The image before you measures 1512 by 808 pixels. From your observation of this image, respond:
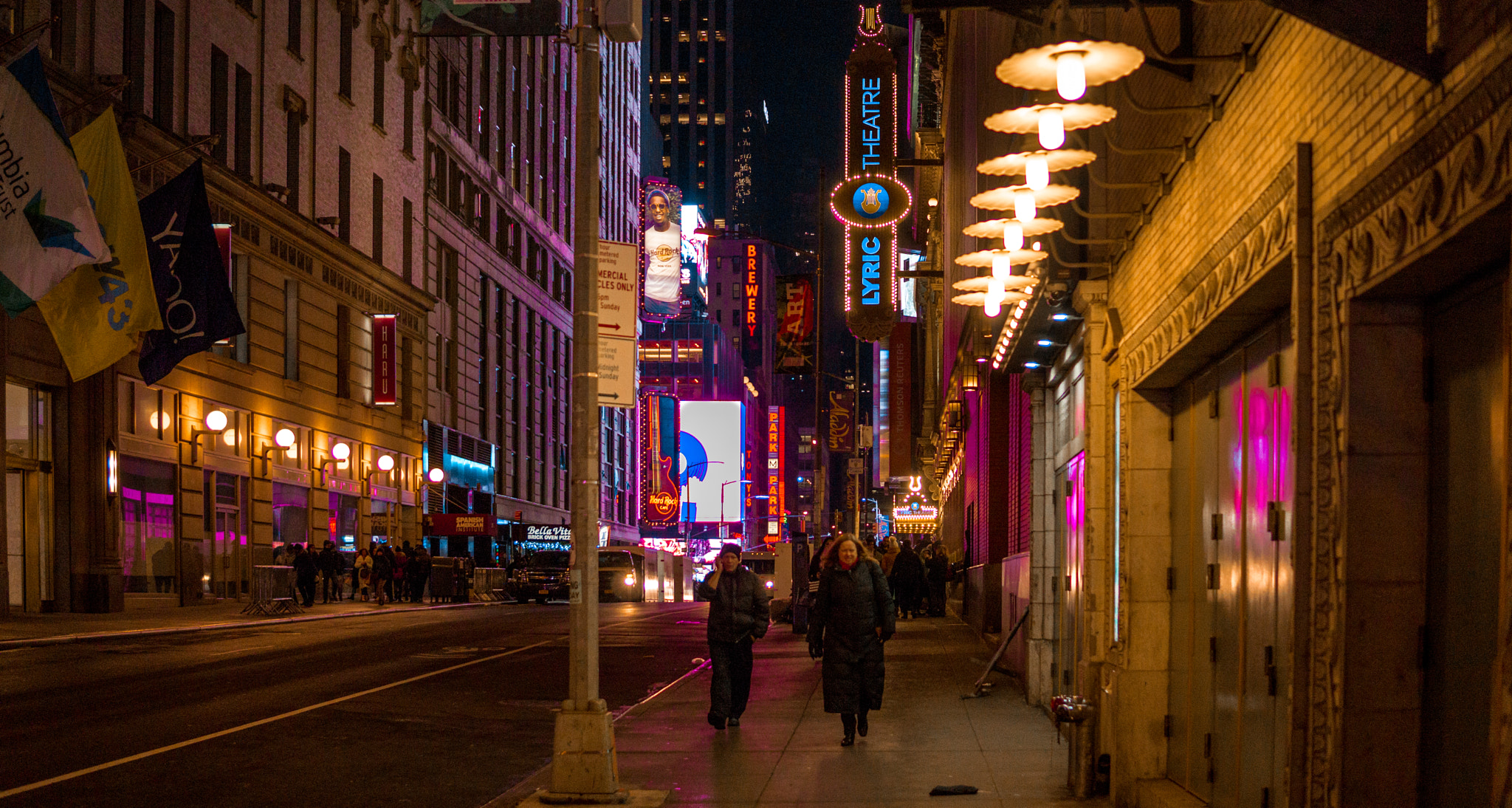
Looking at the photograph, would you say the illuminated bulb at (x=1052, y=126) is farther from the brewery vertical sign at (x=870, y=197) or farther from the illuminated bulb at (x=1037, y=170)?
the brewery vertical sign at (x=870, y=197)

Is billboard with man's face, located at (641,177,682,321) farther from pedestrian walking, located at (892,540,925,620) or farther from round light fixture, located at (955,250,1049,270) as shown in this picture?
round light fixture, located at (955,250,1049,270)

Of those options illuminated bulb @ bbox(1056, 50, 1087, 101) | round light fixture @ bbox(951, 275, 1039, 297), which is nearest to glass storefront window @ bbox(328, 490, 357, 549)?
round light fixture @ bbox(951, 275, 1039, 297)

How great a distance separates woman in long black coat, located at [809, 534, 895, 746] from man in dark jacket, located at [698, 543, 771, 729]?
888 mm

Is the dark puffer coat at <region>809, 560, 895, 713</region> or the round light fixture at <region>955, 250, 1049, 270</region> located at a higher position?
the round light fixture at <region>955, 250, 1049, 270</region>

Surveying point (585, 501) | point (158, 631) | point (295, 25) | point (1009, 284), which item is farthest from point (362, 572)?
point (585, 501)

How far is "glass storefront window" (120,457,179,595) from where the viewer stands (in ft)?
111

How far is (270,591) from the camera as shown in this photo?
33.2 metres

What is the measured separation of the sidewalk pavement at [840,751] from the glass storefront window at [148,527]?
20.6m

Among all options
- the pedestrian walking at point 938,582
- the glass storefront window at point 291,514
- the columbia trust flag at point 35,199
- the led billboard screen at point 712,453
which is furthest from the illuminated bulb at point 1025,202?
the led billboard screen at point 712,453

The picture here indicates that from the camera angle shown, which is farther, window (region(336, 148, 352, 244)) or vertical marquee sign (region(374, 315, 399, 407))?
vertical marquee sign (region(374, 315, 399, 407))

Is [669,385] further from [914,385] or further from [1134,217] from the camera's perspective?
[1134,217]

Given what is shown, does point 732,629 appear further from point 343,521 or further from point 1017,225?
point 343,521

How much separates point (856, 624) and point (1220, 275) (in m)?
6.38

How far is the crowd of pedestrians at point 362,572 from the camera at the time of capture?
37875 millimetres
